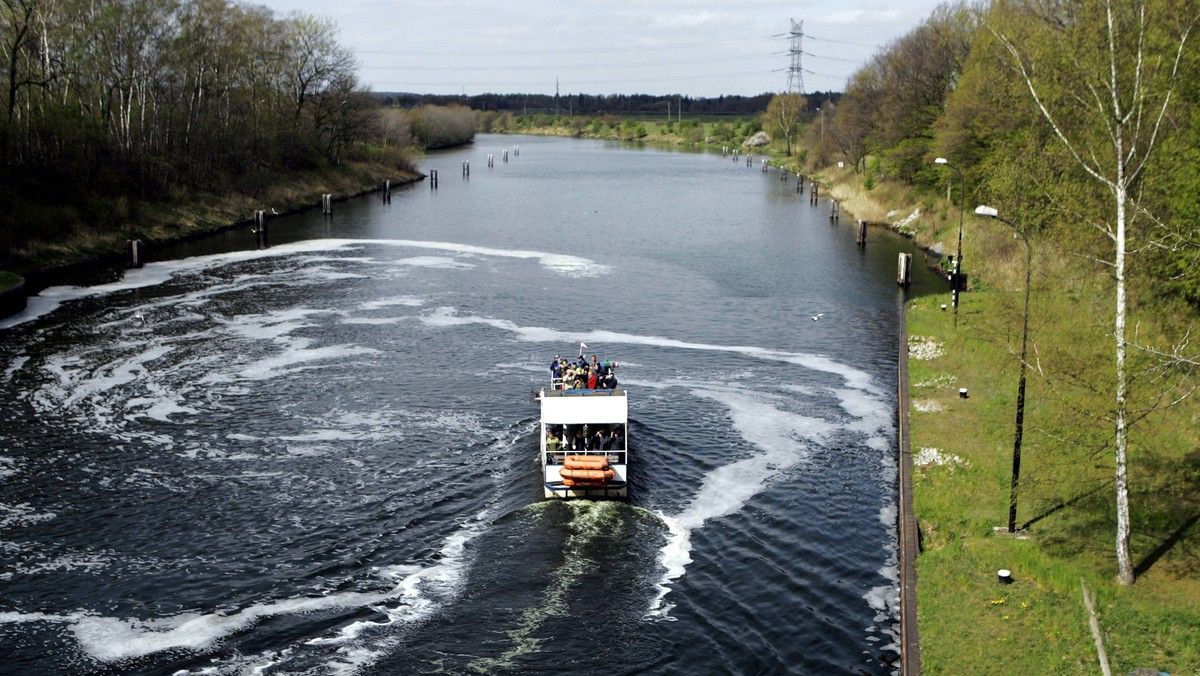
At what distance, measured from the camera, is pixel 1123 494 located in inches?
968

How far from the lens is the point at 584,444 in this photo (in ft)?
116

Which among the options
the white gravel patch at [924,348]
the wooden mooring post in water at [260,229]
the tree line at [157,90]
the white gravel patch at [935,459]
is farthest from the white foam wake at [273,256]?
the white gravel patch at [935,459]

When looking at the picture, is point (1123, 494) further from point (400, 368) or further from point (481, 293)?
point (481, 293)

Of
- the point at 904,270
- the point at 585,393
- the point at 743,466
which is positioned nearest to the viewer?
the point at 585,393

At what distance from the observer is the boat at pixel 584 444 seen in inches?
1302

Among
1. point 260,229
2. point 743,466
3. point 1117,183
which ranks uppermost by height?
point 1117,183

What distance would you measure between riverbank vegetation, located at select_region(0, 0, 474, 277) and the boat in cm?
4578

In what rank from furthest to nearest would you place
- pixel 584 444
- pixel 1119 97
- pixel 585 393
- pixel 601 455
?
pixel 585 393, pixel 584 444, pixel 601 455, pixel 1119 97

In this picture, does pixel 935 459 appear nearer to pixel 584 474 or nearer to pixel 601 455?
pixel 601 455

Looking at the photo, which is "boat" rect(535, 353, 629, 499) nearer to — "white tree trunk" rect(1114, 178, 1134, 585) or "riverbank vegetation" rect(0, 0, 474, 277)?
"white tree trunk" rect(1114, 178, 1134, 585)

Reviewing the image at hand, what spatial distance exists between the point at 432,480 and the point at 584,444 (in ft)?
17.4

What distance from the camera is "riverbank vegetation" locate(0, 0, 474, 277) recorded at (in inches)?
2874

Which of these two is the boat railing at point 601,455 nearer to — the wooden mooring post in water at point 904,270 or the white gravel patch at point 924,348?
the white gravel patch at point 924,348

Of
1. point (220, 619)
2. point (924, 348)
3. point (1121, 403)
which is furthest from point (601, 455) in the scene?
point (924, 348)
